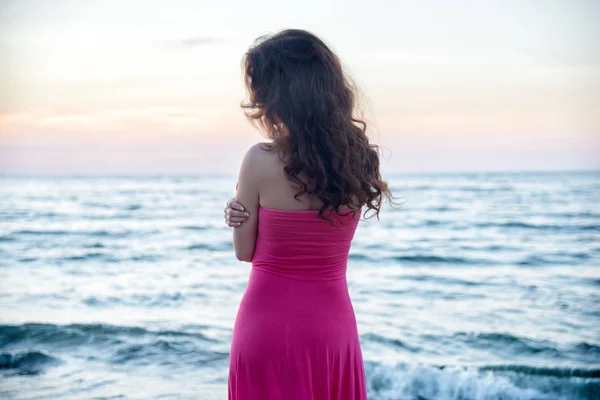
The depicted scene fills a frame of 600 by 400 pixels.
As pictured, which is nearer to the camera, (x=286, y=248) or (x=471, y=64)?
(x=286, y=248)

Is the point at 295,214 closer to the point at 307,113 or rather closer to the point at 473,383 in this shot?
the point at 307,113

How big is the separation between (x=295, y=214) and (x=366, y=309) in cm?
603

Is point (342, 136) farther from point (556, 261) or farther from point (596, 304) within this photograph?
point (556, 261)

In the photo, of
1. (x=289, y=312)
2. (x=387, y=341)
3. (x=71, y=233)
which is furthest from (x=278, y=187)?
(x=71, y=233)

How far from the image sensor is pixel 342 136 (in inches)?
72.4

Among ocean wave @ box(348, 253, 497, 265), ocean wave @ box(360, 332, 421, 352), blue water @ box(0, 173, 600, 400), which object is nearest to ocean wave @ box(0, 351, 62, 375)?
blue water @ box(0, 173, 600, 400)

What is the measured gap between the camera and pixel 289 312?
1840mm

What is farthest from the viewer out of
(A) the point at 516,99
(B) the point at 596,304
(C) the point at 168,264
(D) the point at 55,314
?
(A) the point at 516,99

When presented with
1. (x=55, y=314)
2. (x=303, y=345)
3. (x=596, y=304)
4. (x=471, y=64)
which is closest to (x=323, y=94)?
(x=303, y=345)

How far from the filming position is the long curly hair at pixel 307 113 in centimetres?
179

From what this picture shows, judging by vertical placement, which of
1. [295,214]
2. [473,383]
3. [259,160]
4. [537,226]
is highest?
[259,160]

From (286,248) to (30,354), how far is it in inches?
187

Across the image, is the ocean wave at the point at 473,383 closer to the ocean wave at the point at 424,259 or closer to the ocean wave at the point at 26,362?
the ocean wave at the point at 26,362

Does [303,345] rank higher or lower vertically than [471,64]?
lower
